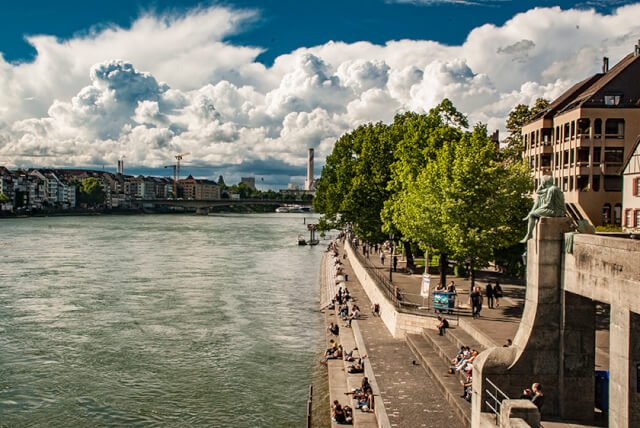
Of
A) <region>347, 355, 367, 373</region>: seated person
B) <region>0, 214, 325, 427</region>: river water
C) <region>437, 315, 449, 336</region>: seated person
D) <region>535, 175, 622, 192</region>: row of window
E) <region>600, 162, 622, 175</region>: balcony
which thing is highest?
<region>600, 162, 622, 175</region>: balcony

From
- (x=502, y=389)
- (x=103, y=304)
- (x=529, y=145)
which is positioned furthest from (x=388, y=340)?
(x=529, y=145)

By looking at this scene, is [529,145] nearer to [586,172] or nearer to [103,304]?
[586,172]

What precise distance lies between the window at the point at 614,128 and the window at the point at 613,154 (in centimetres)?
89

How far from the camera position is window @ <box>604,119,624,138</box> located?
45.4m

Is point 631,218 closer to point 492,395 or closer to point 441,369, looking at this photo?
point 441,369

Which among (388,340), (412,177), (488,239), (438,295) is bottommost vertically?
(388,340)

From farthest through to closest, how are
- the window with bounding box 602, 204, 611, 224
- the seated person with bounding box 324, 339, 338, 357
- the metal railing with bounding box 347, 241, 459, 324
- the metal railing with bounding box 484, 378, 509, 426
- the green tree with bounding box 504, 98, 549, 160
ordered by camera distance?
1. the green tree with bounding box 504, 98, 549, 160
2. the window with bounding box 602, 204, 611, 224
3. the seated person with bounding box 324, 339, 338, 357
4. the metal railing with bounding box 347, 241, 459, 324
5. the metal railing with bounding box 484, 378, 509, 426

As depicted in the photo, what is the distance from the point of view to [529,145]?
56.7m

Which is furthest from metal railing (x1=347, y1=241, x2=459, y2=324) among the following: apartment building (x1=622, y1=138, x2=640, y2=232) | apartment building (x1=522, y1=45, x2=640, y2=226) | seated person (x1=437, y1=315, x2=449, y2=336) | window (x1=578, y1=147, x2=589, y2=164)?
window (x1=578, y1=147, x2=589, y2=164)

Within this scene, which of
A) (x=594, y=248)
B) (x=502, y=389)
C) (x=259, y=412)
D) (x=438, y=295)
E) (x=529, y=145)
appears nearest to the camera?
(x=594, y=248)

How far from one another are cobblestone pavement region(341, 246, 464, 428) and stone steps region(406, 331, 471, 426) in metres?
0.20

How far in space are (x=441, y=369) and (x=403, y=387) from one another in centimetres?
164

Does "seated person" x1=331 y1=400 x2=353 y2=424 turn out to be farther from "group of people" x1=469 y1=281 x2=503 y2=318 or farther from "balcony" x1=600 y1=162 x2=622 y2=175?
"balcony" x1=600 y1=162 x2=622 y2=175

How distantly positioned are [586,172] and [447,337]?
25.2 m
